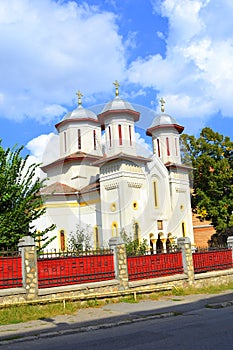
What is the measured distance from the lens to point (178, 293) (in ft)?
49.3

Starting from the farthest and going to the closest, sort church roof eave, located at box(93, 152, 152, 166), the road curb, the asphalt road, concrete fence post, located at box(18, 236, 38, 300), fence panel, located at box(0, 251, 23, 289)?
1. church roof eave, located at box(93, 152, 152, 166)
2. concrete fence post, located at box(18, 236, 38, 300)
3. fence panel, located at box(0, 251, 23, 289)
4. the road curb
5. the asphalt road

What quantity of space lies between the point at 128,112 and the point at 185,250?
56.3 ft

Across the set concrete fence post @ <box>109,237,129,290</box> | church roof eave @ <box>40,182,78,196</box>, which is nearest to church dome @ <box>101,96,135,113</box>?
church roof eave @ <box>40,182,78,196</box>

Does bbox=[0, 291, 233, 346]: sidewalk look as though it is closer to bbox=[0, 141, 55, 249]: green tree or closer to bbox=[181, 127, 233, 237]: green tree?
bbox=[0, 141, 55, 249]: green tree

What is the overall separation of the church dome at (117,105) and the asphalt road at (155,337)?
2322 centimetres

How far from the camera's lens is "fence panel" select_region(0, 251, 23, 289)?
1148 centimetres

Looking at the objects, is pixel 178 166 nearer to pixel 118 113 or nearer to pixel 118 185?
pixel 118 113

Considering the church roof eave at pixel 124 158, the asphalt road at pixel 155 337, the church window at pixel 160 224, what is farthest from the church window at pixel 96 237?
the asphalt road at pixel 155 337

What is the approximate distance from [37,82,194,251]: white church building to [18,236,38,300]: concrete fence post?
15705 mm

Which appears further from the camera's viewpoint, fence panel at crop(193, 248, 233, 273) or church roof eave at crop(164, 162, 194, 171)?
church roof eave at crop(164, 162, 194, 171)

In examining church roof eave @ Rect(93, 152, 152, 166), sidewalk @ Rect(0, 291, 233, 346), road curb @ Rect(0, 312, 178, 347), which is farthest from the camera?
church roof eave @ Rect(93, 152, 152, 166)

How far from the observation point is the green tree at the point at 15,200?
1493 cm

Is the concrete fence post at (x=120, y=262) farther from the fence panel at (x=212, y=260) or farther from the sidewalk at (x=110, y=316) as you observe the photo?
the fence panel at (x=212, y=260)

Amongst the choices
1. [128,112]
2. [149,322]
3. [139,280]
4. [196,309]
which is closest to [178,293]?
[139,280]
